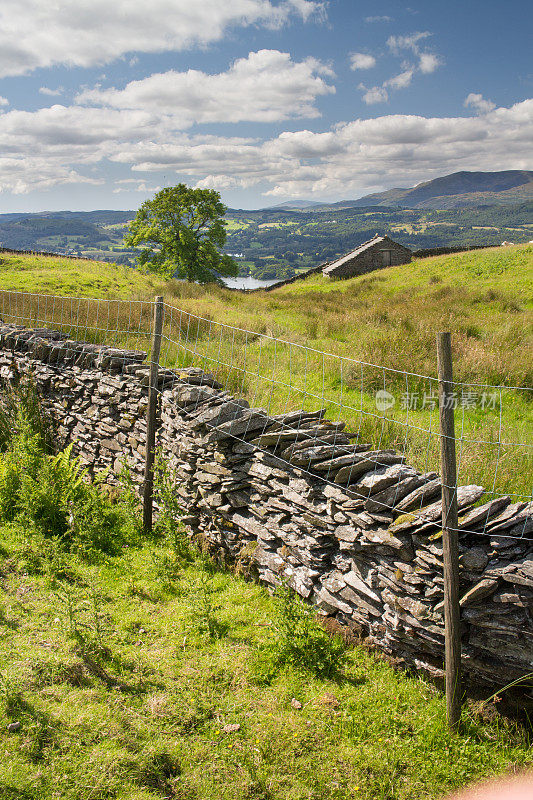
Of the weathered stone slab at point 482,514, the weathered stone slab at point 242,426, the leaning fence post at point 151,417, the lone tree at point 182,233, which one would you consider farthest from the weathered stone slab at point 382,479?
the lone tree at point 182,233

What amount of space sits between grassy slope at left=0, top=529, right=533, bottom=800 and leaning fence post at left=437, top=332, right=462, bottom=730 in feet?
1.49

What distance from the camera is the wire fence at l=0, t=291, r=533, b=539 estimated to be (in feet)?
13.5

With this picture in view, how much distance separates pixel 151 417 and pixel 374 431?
10.6 ft

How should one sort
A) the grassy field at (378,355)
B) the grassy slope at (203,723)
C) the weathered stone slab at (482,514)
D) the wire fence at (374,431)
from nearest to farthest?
1. the grassy slope at (203,723)
2. the weathered stone slab at (482,514)
3. the wire fence at (374,431)
4. the grassy field at (378,355)

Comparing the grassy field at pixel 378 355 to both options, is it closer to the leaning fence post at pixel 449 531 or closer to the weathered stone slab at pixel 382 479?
the leaning fence post at pixel 449 531

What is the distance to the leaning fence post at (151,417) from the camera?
6.77m

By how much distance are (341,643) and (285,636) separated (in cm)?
61

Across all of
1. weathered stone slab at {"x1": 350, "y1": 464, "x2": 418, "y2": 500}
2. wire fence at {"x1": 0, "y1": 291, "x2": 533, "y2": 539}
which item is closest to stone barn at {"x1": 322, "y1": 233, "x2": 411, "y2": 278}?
wire fence at {"x1": 0, "y1": 291, "x2": 533, "y2": 539}

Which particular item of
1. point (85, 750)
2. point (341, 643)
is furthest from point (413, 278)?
point (85, 750)

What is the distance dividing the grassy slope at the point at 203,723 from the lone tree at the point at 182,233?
36.7m

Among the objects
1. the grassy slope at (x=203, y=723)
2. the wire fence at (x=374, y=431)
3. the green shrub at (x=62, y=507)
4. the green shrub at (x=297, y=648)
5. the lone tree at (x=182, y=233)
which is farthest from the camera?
the lone tree at (x=182, y=233)

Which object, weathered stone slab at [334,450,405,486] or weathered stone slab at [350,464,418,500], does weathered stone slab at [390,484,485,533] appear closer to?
weathered stone slab at [350,464,418,500]

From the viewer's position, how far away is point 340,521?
4.77 meters

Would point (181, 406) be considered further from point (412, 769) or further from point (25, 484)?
point (412, 769)
